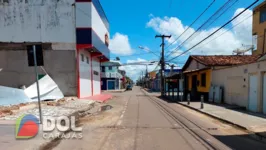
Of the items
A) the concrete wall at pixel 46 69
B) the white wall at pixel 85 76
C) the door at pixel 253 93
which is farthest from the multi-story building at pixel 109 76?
the door at pixel 253 93

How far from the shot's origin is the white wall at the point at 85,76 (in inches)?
958

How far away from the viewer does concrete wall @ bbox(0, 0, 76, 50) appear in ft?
74.4

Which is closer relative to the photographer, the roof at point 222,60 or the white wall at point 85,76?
the white wall at point 85,76

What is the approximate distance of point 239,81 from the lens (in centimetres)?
1816

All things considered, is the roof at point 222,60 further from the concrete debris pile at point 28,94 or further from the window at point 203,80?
the concrete debris pile at point 28,94

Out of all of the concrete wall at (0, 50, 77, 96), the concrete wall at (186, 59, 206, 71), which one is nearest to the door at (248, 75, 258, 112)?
Answer: the concrete wall at (186, 59, 206, 71)

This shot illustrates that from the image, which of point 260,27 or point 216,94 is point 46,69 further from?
point 260,27

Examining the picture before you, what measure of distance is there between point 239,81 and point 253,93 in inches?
105

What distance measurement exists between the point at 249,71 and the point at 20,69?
19068 millimetres

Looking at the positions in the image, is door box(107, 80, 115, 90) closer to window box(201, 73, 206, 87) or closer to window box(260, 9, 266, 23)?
window box(260, 9, 266, 23)

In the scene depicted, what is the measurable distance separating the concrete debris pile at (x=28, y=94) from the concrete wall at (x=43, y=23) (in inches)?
175

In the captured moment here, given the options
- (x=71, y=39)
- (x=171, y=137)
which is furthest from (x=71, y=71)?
(x=171, y=137)

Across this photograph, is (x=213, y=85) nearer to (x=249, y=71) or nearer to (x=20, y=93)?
(x=249, y=71)

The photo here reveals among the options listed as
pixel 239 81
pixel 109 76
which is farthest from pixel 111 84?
pixel 239 81
